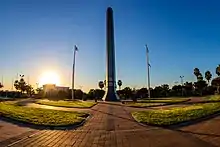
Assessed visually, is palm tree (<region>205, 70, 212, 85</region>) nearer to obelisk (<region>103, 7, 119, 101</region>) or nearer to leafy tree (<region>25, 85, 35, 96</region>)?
obelisk (<region>103, 7, 119, 101</region>)

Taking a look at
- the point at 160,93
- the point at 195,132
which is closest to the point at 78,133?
the point at 195,132

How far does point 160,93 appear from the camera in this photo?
90.3m

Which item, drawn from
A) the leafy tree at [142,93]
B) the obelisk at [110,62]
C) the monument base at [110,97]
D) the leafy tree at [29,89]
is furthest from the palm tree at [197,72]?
the leafy tree at [29,89]

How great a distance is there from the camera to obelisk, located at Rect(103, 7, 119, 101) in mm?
57719

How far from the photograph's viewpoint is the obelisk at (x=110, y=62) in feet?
189

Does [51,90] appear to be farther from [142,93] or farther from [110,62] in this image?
[110,62]

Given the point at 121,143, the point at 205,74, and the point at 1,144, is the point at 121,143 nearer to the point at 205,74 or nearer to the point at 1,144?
the point at 1,144

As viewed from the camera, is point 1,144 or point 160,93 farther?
point 160,93

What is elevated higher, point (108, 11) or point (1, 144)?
point (108, 11)

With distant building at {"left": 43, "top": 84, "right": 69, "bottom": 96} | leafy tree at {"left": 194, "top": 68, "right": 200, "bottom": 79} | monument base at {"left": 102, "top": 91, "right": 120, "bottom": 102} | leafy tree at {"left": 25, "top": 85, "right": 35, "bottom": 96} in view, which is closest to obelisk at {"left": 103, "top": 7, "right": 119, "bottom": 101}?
monument base at {"left": 102, "top": 91, "right": 120, "bottom": 102}

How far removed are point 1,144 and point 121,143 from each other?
4.80 meters

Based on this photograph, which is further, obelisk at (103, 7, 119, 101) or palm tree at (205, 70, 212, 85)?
palm tree at (205, 70, 212, 85)

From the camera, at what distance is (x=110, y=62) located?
5950 centimetres

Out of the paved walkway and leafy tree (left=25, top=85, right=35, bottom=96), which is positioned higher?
leafy tree (left=25, top=85, right=35, bottom=96)
